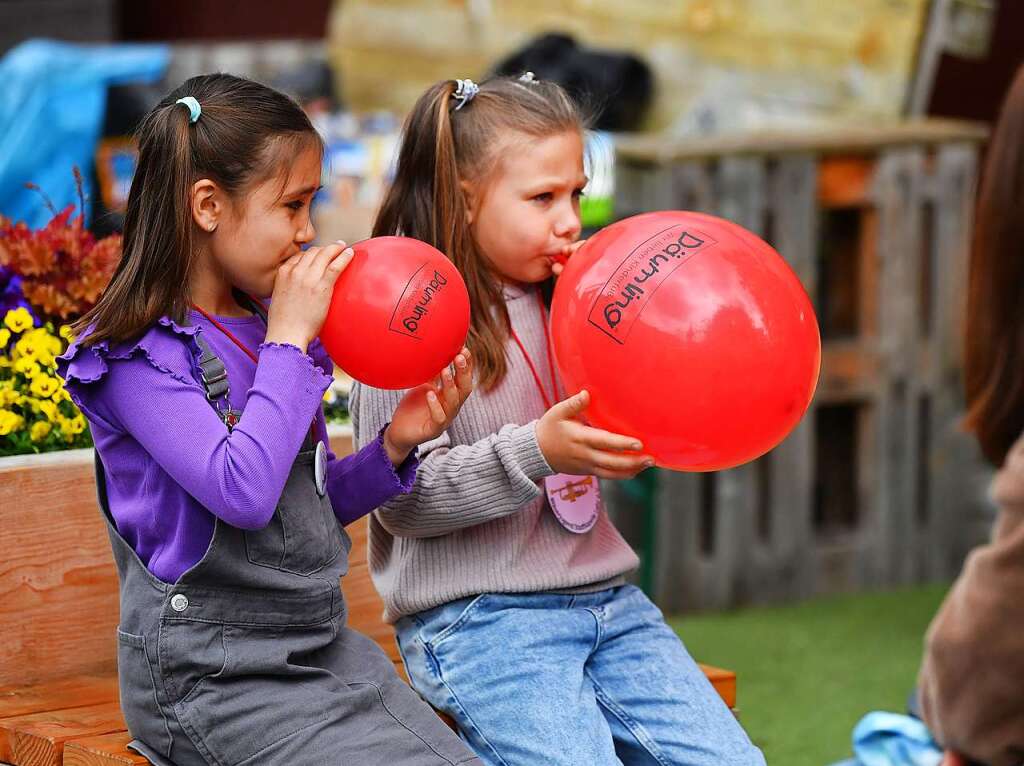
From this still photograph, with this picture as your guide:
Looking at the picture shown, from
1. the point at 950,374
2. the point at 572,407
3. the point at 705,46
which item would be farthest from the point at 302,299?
the point at 705,46

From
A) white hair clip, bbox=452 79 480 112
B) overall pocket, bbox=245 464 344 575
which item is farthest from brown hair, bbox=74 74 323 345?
white hair clip, bbox=452 79 480 112

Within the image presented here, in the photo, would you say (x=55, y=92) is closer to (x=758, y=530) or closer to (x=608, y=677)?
(x=758, y=530)

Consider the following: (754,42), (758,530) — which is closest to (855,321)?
(758,530)

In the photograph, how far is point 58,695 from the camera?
286 centimetres

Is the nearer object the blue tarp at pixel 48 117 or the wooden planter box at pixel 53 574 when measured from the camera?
the wooden planter box at pixel 53 574

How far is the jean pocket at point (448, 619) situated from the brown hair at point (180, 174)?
2.32 feet

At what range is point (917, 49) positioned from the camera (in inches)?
237

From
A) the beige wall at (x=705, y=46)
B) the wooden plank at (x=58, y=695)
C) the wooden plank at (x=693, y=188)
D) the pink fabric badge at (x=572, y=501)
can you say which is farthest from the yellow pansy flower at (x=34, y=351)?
the beige wall at (x=705, y=46)

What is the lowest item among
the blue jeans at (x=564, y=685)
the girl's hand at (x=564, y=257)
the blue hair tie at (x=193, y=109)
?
the blue jeans at (x=564, y=685)

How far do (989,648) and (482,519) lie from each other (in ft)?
2.91

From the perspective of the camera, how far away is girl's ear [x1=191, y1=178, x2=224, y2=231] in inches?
91.5

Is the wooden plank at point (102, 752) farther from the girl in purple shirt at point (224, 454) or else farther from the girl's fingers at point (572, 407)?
the girl's fingers at point (572, 407)

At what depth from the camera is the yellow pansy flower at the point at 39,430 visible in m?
3.04

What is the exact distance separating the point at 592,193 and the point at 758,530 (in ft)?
4.51
